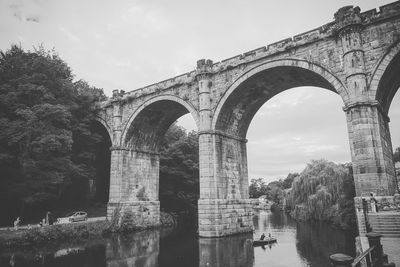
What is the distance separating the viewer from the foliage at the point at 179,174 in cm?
3375

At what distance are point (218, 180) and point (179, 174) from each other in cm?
1529

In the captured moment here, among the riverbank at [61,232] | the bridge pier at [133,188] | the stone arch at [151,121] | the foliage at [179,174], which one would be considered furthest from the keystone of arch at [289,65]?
the foliage at [179,174]

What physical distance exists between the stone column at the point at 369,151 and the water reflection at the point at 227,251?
601 cm

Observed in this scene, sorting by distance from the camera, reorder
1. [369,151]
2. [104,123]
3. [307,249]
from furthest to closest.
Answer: [104,123] → [307,249] → [369,151]

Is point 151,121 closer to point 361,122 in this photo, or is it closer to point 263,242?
point 263,242

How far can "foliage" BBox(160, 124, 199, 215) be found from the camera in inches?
1329

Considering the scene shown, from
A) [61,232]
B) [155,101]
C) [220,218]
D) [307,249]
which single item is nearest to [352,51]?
[307,249]

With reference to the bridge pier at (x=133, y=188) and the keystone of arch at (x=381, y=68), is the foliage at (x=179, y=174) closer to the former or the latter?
the bridge pier at (x=133, y=188)

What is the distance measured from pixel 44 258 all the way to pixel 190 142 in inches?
923

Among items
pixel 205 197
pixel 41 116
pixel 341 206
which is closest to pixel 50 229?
pixel 41 116

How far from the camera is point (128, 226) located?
23.8m

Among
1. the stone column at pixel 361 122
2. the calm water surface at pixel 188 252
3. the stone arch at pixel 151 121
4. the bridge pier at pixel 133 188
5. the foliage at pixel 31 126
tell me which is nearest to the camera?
the calm water surface at pixel 188 252

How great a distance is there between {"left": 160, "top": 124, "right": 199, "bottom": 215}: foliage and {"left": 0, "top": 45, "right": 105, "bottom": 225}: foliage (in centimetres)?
1171

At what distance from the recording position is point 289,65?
1719 cm
